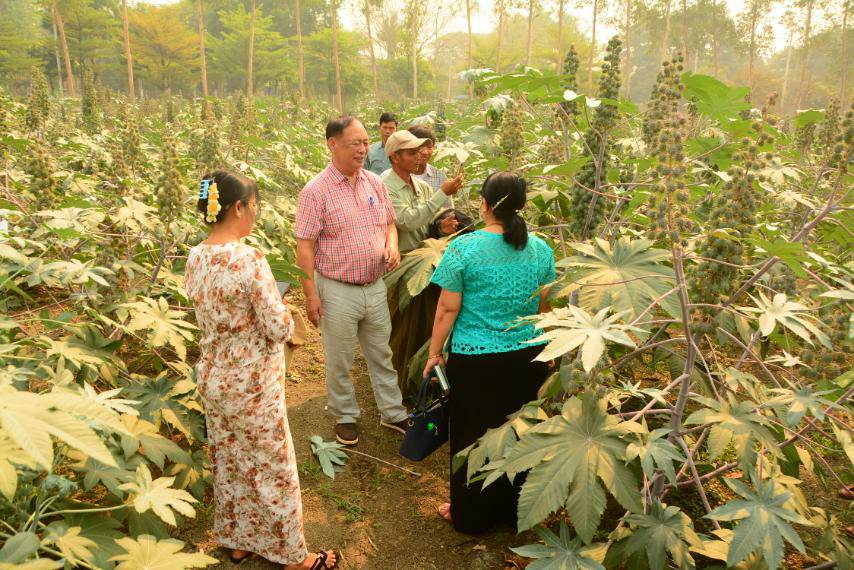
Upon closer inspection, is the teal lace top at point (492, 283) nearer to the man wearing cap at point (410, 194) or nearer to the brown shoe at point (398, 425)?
the man wearing cap at point (410, 194)

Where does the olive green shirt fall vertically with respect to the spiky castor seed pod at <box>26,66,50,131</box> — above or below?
below

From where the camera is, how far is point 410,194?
12.9ft

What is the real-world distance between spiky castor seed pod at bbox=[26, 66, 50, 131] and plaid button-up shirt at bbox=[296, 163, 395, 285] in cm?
504

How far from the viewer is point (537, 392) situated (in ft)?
9.61

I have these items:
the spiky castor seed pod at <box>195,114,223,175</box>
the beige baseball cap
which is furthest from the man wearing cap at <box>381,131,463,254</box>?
the spiky castor seed pod at <box>195,114,223,175</box>

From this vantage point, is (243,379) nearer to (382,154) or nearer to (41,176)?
(41,176)

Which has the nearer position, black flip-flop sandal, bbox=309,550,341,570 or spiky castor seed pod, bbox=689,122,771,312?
spiky castor seed pod, bbox=689,122,771,312

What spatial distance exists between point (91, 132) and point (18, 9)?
55902 mm

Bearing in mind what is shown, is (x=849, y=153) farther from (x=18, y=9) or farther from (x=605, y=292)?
(x=18, y=9)

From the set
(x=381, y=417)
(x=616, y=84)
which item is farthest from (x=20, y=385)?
(x=616, y=84)

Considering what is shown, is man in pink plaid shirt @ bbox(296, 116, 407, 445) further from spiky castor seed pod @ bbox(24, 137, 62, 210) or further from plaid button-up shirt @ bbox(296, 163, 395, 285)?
spiky castor seed pod @ bbox(24, 137, 62, 210)

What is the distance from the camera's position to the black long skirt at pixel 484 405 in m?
2.79

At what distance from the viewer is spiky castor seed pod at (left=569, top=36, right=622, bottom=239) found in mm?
2867

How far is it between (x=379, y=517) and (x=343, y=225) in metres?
1.76
